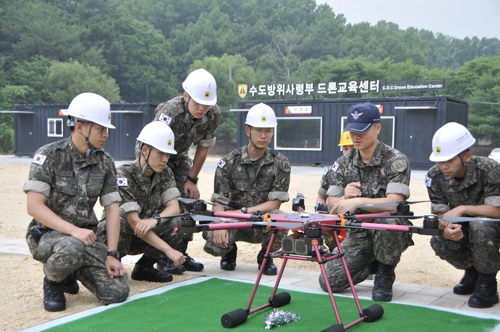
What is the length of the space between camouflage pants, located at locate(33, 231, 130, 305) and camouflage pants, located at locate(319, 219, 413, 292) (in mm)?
1747

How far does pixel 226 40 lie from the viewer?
3199 inches

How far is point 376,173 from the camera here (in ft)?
17.0

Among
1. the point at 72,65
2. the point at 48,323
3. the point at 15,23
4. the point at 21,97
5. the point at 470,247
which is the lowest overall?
the point at 48,323

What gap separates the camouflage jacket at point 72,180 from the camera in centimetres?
454

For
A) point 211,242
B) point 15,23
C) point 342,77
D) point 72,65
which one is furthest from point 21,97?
point 211,242

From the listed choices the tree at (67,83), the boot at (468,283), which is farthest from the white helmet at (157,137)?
the tree at (67,83)

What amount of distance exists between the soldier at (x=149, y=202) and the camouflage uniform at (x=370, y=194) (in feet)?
4.93

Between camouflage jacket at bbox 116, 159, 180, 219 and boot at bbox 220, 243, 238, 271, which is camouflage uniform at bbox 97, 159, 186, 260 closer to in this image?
camouflage jacket at bbox 116, 159, 180, 219

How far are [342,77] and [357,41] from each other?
93.5 ft

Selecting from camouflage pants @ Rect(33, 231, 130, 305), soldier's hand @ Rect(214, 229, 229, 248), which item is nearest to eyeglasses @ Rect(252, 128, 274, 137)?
soldier's hand @ Rect(214, 229, 229, 248)

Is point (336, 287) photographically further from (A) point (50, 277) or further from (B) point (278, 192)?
(A) point (50, 277)

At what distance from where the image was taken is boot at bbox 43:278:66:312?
4.41 meters

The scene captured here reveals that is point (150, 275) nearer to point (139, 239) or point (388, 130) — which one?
point (139, 239)

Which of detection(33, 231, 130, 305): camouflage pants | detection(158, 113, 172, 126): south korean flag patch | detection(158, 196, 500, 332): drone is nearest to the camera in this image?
detection(158, 196, 500, 332): drone
